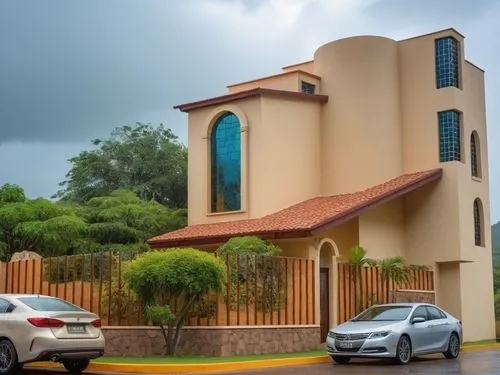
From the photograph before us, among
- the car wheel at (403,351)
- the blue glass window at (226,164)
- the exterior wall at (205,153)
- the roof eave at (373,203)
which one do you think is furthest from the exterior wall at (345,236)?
the car wheel at (403,351)

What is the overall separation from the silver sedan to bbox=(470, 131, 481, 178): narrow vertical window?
34.1 ft

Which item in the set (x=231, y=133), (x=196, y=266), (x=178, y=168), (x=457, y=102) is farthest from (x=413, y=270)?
(x=178, y=168)

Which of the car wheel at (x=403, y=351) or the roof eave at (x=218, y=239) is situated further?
the roof eave at (x=218, y=239)

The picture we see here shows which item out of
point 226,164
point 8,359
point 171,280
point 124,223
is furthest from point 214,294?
point 124,223

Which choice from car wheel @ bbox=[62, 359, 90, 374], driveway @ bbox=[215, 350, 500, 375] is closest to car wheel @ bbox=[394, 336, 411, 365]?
driveway @ bbox=[215, 350, 500, 375]

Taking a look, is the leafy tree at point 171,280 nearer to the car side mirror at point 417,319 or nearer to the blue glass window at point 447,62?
the car side mirror at point 417,319

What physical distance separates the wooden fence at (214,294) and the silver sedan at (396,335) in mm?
2332

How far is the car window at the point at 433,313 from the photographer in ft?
60.8

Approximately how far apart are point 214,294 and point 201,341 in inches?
45.7

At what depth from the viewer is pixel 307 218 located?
891 inches

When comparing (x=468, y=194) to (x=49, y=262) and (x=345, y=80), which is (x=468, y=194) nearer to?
(x=345, y=80)

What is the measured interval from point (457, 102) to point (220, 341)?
13558mm

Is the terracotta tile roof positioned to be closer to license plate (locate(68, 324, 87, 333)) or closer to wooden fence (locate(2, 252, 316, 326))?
wooden fence (locate(2, 252, 316, 326))

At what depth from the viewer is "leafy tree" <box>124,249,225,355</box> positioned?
56.3ft
